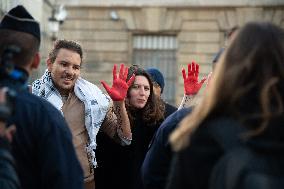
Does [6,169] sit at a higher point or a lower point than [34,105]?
lower

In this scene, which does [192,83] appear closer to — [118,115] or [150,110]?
[118,115]

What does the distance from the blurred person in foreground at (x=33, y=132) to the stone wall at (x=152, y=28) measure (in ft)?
57.5

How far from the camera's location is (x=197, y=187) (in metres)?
2.73

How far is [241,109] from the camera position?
8.64 ft

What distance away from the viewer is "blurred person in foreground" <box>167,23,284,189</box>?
8.48 ft

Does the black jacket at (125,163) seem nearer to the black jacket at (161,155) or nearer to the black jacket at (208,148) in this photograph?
the black jacket at (161,155)

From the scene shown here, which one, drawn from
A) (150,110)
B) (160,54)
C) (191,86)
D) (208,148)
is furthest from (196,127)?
(160,54)

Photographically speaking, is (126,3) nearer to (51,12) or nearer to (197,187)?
(51,12)

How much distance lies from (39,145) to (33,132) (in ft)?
0.22

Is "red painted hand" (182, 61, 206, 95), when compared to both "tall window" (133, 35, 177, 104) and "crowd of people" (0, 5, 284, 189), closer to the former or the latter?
"crowd of people" (0, 5, 284, 189)

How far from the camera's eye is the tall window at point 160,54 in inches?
842

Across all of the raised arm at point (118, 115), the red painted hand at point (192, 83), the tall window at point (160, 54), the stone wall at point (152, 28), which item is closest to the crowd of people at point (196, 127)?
the raised arm at point (118, 115)

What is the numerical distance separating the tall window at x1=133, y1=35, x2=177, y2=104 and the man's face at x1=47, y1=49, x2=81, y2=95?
15827 mm

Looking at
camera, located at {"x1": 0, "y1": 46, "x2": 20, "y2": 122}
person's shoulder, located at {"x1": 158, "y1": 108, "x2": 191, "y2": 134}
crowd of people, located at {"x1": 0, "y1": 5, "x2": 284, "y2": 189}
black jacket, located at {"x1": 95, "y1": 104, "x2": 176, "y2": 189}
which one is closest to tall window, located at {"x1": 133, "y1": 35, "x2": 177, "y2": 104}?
black jacket, located at {"x1": 95, "y1": 104, "x2": 176, "y2": 189}
